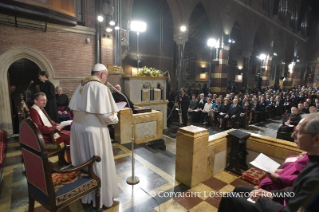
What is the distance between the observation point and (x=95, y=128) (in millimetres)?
2262

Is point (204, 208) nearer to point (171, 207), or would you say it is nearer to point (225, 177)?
point (171, 207)

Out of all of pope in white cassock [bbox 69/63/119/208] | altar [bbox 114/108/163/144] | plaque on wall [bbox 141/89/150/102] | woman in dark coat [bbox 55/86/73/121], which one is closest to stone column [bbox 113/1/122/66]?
plaque on wall [bbox 141/89/150/102]

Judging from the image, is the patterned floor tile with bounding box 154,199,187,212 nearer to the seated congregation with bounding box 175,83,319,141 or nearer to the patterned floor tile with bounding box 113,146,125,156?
the patterned floor tile with bounding box 113,146,125,156

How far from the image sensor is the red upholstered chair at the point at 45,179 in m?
1.71

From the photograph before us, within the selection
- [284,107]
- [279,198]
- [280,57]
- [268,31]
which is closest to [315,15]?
[280,57]

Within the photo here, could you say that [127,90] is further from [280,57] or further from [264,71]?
[280,57]

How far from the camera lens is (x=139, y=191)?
279 cm

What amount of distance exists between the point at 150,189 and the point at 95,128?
1.32 metres

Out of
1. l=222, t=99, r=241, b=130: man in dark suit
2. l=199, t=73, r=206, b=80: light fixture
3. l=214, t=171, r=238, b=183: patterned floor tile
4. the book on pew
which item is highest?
l=199, t=73, r=206, b=80: light fixture

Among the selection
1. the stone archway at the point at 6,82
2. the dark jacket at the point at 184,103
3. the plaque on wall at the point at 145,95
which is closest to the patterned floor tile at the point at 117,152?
the plaque on wall at the point at 145,95

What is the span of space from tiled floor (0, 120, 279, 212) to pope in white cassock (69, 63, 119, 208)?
462 millimetres

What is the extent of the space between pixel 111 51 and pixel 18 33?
2.94 meters

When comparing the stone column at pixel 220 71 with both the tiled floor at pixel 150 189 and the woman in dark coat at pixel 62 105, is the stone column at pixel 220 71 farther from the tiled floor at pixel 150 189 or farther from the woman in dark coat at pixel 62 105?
the tiled floor at pixel 150 189

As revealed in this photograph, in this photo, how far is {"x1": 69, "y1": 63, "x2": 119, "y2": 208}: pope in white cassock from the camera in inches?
87.4
